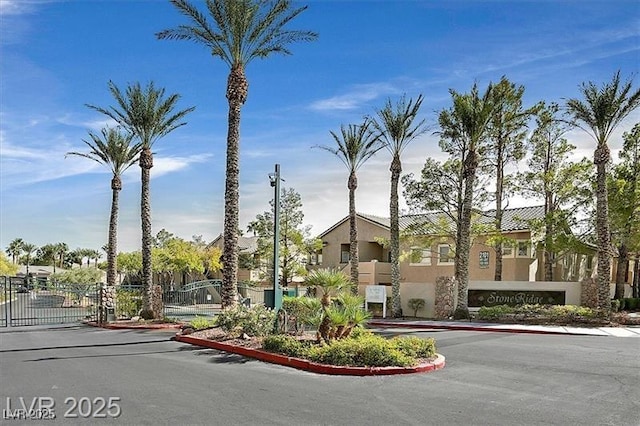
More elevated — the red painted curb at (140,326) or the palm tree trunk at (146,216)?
the palm tree trunk at (146,216)

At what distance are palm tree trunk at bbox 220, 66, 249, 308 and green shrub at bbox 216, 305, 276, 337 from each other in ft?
7.04

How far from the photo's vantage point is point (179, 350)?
1584cm

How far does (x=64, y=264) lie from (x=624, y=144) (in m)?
122

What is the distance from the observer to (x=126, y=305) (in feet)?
94.4

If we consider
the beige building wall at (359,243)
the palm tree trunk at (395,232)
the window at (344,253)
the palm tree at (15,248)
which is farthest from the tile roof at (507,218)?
the palm tree at (15,248)

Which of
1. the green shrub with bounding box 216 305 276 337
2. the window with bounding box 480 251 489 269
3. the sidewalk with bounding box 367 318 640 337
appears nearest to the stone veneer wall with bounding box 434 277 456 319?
the sidewalk with bounding box 367 318 640 337

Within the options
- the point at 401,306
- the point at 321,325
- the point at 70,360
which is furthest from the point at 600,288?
the point at 70,360

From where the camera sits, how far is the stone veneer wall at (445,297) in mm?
28875

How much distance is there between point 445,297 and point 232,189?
13814 mm

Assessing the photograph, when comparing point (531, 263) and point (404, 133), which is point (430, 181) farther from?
point (531, 263)

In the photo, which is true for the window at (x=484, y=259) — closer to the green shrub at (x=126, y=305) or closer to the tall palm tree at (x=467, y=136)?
the tall palm tree at (x=467, y=136)

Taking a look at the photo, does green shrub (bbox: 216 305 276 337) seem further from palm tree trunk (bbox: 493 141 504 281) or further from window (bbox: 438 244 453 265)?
window (bbox: 438 244 453 265)

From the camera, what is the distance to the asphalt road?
814cm

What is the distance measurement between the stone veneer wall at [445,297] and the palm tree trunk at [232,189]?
13.0 meters
